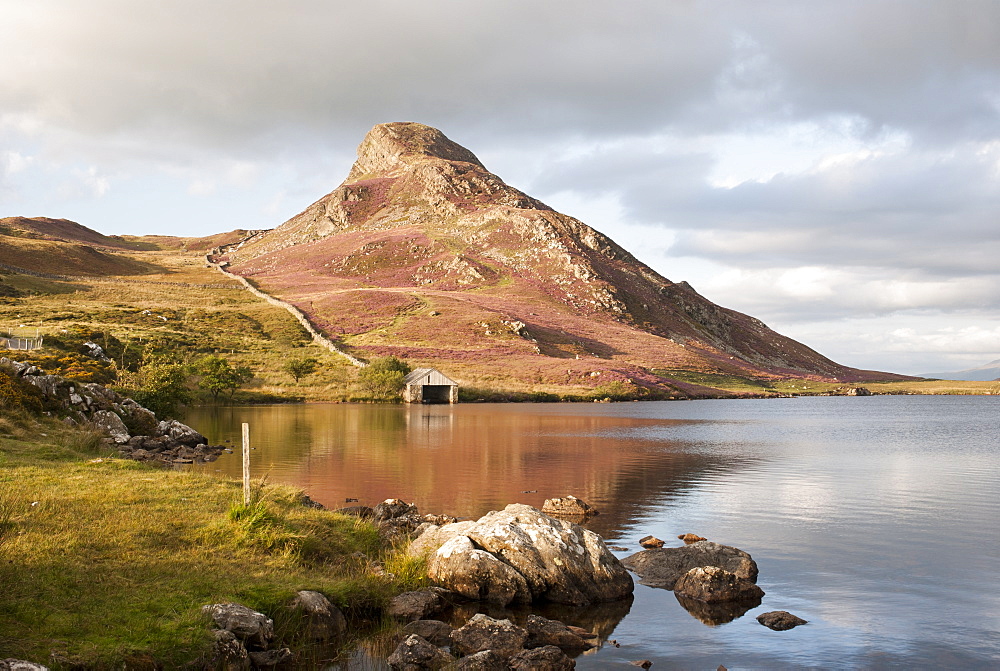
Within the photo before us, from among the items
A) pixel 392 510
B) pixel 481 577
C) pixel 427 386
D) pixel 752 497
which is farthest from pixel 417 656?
pixel 427 386

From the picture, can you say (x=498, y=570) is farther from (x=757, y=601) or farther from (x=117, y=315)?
(x=117, y=315)

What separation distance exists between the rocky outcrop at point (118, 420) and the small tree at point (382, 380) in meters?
50.7

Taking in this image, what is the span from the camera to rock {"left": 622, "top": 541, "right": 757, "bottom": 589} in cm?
1828

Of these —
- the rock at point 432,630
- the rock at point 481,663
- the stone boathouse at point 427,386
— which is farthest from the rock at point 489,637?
the stone boathouse at point 427,386

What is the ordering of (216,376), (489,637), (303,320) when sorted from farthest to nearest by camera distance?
(303,320) → (216,376) → (489,637)

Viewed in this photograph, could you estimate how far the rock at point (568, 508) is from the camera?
25.2 metres

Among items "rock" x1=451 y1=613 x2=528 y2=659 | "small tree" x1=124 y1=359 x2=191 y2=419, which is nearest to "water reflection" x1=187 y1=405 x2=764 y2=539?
"small tree" x1=124 y1=359 x2=191 y2=419

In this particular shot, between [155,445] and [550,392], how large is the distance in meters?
70.2

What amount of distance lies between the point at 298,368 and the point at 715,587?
3198 inches

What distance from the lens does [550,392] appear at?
101 m

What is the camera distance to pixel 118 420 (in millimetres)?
35062

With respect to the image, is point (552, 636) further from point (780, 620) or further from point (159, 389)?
point (159, 389)

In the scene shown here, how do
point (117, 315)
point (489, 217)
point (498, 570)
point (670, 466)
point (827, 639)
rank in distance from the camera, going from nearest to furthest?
point (827, 639) < point (498, 570) < point (670, 466) < point (117, 315) < point (489, 217)

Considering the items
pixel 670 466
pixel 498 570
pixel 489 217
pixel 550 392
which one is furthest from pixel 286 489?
pixel 489 217
